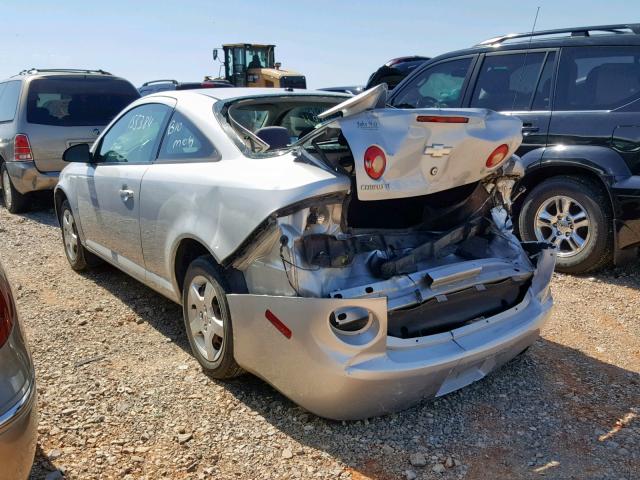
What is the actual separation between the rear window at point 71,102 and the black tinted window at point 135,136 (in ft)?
11.6

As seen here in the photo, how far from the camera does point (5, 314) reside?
2.16 metres

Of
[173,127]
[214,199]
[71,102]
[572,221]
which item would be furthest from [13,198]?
[572,221]

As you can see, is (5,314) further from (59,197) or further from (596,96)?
(596,96)

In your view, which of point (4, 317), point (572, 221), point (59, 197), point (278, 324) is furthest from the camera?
point (59, 197)

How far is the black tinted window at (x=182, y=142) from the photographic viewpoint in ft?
11.1

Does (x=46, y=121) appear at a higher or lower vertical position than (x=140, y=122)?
lower

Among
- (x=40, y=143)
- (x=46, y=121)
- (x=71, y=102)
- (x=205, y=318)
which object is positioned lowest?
(x=205, y=318)

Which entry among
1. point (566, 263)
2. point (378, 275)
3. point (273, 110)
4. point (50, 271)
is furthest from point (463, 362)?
point (50, 271)

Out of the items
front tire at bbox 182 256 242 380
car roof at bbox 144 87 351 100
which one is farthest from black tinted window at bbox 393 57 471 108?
front tire at bbox 182 256 242 380

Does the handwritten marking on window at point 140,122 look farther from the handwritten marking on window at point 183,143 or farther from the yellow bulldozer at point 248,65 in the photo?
the yellow bulldozer at point 248,65

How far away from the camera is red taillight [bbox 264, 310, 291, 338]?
265 centimetres

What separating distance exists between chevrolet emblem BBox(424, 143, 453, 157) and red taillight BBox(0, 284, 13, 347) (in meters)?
1.90

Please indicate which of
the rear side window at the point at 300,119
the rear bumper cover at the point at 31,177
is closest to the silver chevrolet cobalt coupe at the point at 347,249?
the rear side window at the point at 300,119

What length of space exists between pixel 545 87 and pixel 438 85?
1204 mm
